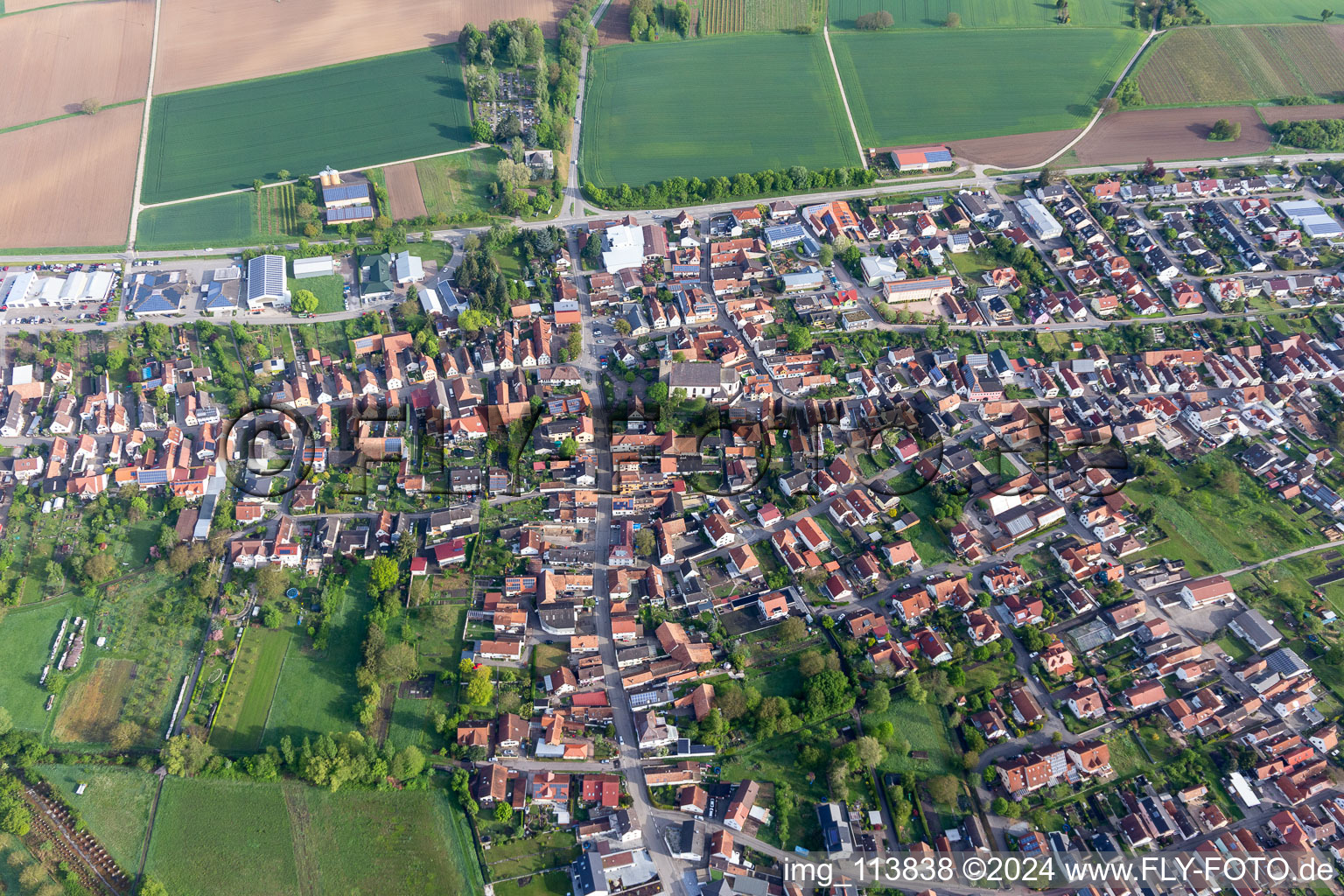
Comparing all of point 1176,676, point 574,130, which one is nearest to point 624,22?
point 574,130

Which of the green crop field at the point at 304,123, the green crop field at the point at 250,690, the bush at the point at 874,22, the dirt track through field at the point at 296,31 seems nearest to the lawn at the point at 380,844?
the green crop field at the point at 250,690

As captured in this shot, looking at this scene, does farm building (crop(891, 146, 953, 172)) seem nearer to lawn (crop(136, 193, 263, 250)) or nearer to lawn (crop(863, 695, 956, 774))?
lawn (crop(863, 695, 956, 774))

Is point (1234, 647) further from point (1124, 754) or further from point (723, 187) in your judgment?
point (723, 187)

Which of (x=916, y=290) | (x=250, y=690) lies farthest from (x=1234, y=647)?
(x=250, y=690)


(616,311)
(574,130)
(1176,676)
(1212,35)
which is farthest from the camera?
(1212,35)

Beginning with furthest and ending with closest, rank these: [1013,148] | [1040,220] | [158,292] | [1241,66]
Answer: [1241,66], [1013,148], [1040,220], [158,292]

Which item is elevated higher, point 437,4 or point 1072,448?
point 437,4

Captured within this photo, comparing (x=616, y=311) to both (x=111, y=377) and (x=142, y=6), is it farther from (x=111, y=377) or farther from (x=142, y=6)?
(x=142, y=6)
